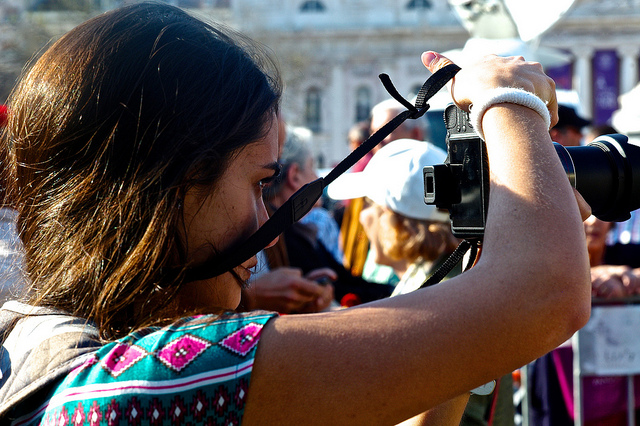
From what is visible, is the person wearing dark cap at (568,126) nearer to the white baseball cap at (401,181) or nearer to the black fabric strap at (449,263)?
the white baseball cap at (401,181)

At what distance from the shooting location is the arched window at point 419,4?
35250 mm

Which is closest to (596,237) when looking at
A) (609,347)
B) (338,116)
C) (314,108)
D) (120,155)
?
(609,347)

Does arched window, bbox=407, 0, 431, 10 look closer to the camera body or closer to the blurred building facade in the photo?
the blurred building facade

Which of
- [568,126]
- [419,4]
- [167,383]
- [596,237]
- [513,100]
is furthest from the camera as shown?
[419,4]

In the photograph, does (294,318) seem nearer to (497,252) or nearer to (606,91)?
Answer: (497,252)

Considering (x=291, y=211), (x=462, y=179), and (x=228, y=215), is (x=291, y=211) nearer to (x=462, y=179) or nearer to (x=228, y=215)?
→ (x=228, y=215)

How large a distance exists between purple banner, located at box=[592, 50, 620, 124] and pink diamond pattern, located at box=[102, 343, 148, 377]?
2862cm

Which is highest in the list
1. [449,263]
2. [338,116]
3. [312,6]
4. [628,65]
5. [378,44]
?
[449,263]

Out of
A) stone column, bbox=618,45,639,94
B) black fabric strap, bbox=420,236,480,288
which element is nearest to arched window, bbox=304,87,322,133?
stone column, bbox=618,45,639,94

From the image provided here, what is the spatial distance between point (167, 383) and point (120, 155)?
0.32 m

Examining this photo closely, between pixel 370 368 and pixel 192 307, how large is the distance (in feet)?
1.00

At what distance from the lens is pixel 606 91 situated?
101 feet

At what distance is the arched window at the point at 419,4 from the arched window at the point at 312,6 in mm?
4365

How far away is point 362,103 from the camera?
35188mm
